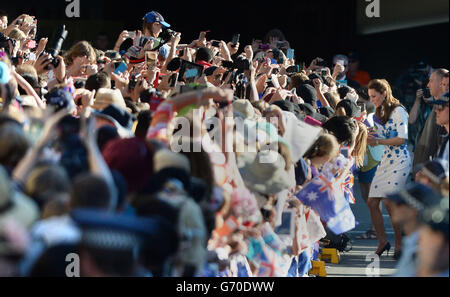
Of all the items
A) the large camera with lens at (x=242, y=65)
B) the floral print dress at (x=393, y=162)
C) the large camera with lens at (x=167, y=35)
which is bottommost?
the floral print dress at (x=393, y=162)

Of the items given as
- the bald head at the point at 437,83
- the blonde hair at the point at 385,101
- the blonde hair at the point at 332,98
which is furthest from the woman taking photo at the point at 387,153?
the blonde hair at the point at 332,98

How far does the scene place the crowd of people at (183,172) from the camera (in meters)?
3.27

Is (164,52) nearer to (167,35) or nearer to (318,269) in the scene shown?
(167,35)

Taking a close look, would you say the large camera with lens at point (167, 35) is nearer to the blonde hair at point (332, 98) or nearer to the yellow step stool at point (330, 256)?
the blonde hair at point (332, 98)

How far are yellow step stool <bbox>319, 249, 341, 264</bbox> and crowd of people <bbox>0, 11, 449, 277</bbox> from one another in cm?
27

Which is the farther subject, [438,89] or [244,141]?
[438,89]

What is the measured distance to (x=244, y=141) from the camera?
5.45m

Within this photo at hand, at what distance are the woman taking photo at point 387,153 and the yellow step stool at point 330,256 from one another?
414 millimetres

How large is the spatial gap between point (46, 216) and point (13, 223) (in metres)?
0.18

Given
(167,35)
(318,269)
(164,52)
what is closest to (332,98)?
(167,35)

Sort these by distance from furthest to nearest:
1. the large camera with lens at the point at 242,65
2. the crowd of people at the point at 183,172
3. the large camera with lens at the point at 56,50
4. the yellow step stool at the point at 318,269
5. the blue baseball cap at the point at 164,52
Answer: the blue baseball cap at the point at 164,52, the large camera with lens at the point at 242,65, the yellow step stool at the point at 318,269, the large camera with lens at the point at 56,50, the crowd of people at the point at 183,172
